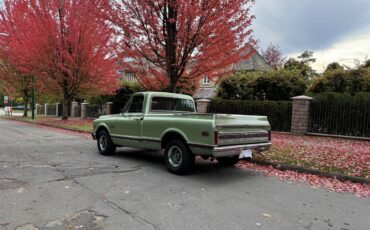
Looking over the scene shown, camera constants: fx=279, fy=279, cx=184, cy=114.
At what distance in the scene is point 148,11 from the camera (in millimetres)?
10242

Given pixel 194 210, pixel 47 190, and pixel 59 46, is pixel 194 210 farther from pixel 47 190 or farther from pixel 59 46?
pixel 59 46

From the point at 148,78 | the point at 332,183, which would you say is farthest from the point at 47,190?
the point at 148,78

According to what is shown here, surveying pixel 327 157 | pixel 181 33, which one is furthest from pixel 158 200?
pixel 181 33

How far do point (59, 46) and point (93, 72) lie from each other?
2688 millimetres

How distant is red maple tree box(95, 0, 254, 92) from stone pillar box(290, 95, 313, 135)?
3.67m

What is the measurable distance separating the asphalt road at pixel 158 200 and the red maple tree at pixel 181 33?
5.22m

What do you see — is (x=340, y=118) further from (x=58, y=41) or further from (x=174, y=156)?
(x=58, y=41)

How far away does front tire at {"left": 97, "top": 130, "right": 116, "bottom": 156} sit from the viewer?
27.3 feet

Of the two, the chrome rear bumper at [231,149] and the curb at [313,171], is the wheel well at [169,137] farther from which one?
the curb at [313,171]

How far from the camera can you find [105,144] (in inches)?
332

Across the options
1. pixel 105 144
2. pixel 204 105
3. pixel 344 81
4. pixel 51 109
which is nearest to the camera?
pixel 105 144

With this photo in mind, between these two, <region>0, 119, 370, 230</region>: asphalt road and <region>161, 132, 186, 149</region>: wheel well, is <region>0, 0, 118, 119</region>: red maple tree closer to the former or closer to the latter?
<region>161, 132, 186, 149</region>: wheel well

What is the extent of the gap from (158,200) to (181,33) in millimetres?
7253

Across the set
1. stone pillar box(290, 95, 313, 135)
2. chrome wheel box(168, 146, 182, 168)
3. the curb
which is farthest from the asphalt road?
stone pillar box(290, 95, 313, 135)
